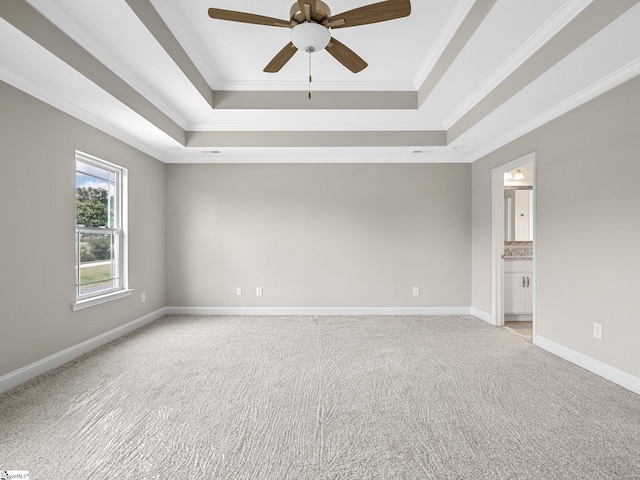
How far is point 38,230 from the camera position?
109 inches

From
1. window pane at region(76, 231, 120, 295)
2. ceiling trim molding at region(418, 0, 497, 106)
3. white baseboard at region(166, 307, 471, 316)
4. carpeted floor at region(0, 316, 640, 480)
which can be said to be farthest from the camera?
white baseboard at region(166, 307, 471, 316)

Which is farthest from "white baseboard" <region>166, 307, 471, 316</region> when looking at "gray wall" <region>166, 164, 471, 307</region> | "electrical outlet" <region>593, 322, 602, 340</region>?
"electrical outlet" <region>593, 322, 602, 340</region>

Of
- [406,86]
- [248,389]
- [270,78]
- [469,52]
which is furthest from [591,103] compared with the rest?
[248,389]

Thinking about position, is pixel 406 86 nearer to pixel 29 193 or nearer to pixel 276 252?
pixel 276 252

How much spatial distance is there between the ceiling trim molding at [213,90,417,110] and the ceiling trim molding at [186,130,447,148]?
0.53 m

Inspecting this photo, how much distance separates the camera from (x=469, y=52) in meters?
2.63

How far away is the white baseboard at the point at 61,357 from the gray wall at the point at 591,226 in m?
4.60

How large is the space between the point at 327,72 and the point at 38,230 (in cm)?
300

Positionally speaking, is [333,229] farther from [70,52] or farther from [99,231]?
[70,52]

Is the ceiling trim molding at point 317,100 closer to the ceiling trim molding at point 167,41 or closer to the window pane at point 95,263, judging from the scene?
the ceiling trim molding at point 167,41

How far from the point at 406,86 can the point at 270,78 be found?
1.52m

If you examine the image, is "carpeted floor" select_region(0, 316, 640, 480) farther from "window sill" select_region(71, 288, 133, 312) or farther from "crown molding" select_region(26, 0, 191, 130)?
"crown molding" select_region(26, 0, 191, 130)

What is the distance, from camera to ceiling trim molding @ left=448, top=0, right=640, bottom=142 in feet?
6.24

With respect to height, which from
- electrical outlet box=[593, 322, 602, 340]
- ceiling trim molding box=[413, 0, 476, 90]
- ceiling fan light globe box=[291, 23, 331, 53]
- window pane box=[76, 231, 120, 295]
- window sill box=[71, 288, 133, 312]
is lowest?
electrical outlet box=[593, 322, 602, 340]
